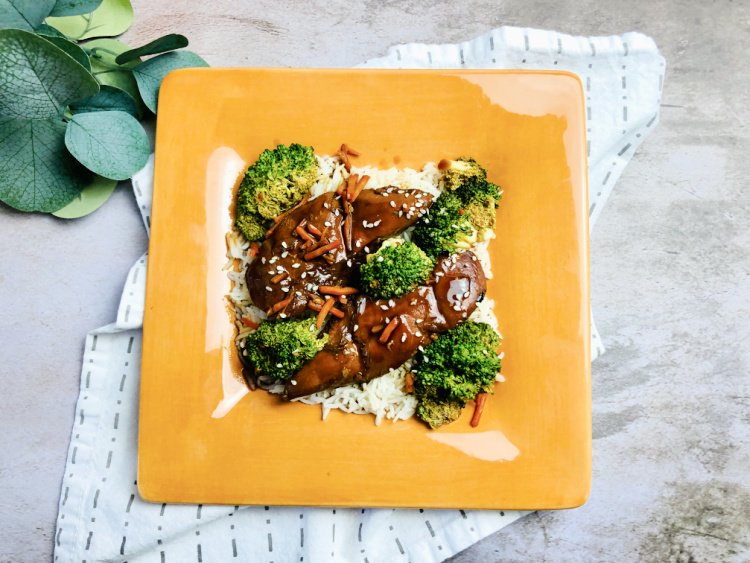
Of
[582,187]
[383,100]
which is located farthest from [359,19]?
[582,187]

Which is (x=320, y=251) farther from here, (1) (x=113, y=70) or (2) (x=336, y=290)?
(1) (x=113, y=70)

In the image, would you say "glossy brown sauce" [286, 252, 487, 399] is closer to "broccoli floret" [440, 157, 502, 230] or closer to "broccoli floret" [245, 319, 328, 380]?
"broccoli floret" [245, 319, 328, 380]

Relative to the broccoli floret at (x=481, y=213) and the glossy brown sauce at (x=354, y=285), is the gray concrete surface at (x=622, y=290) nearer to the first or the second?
the broccoli floret at (x=481, y=213)

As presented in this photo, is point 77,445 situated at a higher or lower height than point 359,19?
lower

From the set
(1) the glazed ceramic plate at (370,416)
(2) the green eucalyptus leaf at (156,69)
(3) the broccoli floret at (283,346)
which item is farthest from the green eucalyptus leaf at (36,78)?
(3) the broccoli floret at (283,346)

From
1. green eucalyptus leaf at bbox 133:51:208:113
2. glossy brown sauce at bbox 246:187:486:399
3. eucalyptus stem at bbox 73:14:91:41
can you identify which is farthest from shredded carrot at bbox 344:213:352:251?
eucalyptus stem at bbox 73:14:91:41

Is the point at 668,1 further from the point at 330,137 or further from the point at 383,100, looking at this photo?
the point at 330,137
